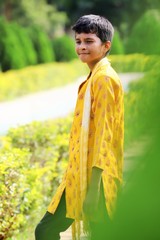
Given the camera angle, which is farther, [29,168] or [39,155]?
[39,155]

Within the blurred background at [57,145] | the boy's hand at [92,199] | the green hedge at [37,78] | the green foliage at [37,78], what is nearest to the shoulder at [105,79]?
the blurred background at [57,145]

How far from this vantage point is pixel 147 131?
1266 millimetres

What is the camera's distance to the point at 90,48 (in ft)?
10.0

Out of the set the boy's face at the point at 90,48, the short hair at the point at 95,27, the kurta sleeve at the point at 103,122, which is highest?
the short hair at the point at 95,27

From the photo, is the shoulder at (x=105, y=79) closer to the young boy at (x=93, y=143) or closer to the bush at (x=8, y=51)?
the young boy at (x=93, y=143)

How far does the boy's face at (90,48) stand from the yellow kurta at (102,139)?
0.07 m

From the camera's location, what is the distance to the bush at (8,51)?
2189cm

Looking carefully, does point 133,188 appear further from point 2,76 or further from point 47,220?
point 2,76

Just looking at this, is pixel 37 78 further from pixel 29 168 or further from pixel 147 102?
pixel 147 102

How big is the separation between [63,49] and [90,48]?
2404cm

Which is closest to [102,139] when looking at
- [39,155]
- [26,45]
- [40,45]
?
[39,155]

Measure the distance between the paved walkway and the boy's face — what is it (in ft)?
34.9

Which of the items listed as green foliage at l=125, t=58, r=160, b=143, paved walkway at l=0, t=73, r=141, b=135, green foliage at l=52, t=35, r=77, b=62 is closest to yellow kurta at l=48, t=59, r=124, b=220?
green foliage at l=125, t=58, r=160, b=143

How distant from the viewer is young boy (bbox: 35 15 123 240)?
9.06 feet
